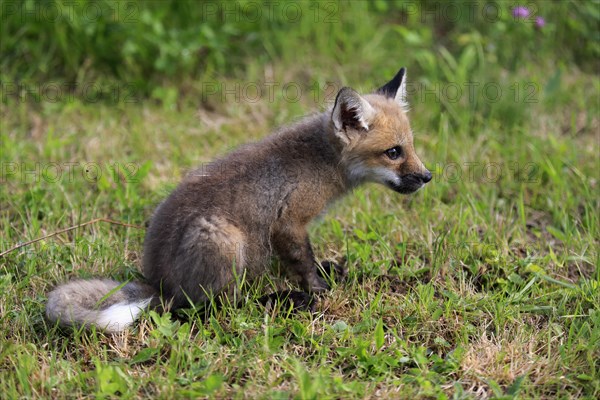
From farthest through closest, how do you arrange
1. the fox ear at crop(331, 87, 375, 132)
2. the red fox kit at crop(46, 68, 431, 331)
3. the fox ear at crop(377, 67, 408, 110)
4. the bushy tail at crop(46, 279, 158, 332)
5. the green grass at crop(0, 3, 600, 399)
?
the fox ear at crop(377, 67, 408, 110)
the fox ear at crop(331, 87, 375, 132)
the red fox kit at crop(46, 68, 431, 331)
the bushy tail at crop(46, 279, 158, 332)
the green grass at crop(0, 3, 600, 399)

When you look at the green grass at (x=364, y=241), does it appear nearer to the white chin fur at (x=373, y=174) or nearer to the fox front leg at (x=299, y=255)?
the fox front leg at (x=299, y=255)

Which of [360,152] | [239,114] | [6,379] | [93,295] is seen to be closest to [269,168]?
[360,152]

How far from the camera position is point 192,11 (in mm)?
6527

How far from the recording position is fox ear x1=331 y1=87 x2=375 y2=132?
3949 millimetres

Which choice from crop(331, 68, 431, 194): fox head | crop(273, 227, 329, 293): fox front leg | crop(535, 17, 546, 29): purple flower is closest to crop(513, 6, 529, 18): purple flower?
crop(535, 17, 546, 29): purple flower

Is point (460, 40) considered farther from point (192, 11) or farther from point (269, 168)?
point (269, 168)

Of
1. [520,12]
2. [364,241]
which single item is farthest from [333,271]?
[520,12]

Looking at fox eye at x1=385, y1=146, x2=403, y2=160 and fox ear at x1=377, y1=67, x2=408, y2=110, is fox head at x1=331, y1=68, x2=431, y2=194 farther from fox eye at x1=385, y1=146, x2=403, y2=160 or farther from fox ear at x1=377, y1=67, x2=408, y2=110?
fox ear at x1=377, y1=67, x2=408, y2=110

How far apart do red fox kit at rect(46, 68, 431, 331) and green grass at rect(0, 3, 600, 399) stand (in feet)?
0.56

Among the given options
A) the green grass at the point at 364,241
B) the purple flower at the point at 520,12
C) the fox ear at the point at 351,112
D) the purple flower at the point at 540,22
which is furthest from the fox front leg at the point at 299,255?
the purple flower at the point at 540,22

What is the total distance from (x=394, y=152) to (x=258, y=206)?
3.06 ft

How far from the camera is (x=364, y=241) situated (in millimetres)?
4594

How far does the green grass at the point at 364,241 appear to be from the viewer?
11.1 feet

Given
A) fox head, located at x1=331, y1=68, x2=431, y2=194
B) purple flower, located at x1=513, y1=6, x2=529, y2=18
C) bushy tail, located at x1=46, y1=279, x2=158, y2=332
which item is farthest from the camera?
purple flower, located at x1=513, y1=6, x2=529, y2=18
